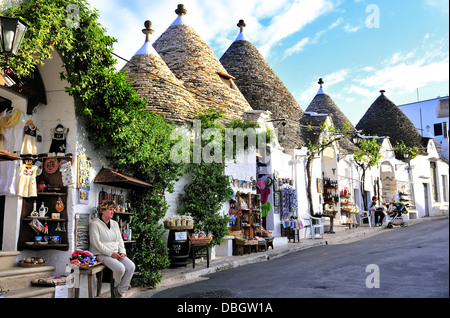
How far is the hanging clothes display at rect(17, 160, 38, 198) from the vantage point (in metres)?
6.22

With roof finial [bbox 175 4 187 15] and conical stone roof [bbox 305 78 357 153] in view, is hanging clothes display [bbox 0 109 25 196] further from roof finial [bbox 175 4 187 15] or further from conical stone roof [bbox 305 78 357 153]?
conical stone roof [bbox 305 78 357 153]

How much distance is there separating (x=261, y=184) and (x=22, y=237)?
10.5 meters

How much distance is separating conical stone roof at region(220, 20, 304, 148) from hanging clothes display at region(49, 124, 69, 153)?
1287 cm

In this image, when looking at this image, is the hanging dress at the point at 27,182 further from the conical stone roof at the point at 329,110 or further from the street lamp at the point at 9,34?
the conical stone roof at the point at 329,110

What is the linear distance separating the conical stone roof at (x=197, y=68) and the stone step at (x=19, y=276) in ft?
28.6

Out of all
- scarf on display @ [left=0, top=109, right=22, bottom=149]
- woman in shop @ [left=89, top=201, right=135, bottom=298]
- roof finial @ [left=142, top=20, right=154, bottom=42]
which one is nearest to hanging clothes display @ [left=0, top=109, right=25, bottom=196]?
scarf on display @ [left=0, top=109, right=22, bottom=149]

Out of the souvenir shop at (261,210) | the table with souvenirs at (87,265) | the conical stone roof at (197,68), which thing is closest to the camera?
the table with souvenirs at (87,265)

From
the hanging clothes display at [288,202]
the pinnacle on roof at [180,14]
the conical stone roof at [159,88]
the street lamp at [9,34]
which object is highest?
the pinnacle on roof at [180,14]

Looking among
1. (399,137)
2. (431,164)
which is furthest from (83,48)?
(431,164)

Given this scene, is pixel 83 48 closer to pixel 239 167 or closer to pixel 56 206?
pixel 56 206

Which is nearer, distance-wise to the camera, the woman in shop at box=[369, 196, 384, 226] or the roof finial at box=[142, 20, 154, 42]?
the roof finial at box=[142, 20, 154, 42]

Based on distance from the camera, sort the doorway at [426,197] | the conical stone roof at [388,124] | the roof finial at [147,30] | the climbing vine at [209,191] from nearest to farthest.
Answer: the climbing vine at [209,191] < the roof finial at [147,30] < the doorway at [426,197] < the conical stone roof at [388,124]

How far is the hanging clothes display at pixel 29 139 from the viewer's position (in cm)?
673

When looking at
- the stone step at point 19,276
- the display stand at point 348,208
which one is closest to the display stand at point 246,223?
the stone step at point 19,276
